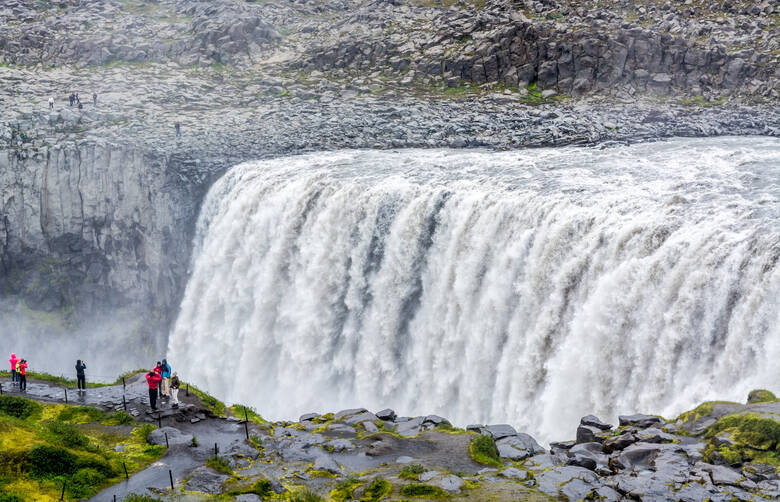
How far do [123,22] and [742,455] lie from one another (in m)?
78.9

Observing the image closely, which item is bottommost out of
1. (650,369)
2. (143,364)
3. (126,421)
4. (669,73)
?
(143,364)

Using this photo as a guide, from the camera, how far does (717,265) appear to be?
2191cm

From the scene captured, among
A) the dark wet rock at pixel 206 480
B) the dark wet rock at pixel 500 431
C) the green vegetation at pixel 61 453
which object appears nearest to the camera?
the green vegetation at pixel 61 453

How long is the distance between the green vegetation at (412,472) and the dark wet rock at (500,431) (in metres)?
3.89

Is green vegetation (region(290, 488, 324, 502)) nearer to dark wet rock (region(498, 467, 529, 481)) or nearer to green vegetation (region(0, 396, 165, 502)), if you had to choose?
dark wet rock (region(498, 467, 529, 481))

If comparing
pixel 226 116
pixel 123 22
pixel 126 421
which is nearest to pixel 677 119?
pixel 226 116

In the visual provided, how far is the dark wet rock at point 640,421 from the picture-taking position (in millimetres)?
19000

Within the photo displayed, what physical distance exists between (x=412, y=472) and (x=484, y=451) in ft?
8.43

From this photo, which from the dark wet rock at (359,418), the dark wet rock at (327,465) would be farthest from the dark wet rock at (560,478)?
the dark wet rock at (359,418)

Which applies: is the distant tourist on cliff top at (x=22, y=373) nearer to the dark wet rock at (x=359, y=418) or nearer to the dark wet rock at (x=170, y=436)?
the dark wet rock at (x=170, y=436)

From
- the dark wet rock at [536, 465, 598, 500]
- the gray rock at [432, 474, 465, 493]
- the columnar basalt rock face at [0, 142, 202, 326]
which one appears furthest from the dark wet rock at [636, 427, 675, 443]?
the columnar basalt rock face at [0, 142, 202, 326]

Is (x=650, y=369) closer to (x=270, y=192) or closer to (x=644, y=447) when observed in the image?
(x=644, y=447)

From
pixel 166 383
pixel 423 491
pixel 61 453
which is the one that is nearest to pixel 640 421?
pixel 423 491

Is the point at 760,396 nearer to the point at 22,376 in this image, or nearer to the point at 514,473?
the point at 514,473
